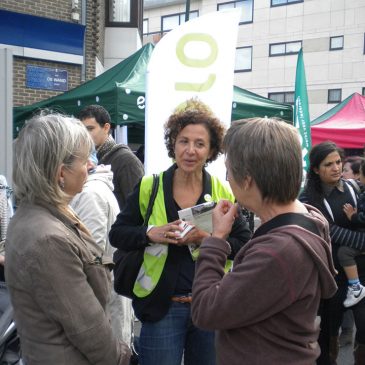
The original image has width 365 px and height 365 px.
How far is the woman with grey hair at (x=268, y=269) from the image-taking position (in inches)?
51.5

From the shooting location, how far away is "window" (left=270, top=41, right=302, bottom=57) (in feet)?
92.7

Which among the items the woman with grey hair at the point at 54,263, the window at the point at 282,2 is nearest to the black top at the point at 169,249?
the woman with grey hair at the point at 54,263

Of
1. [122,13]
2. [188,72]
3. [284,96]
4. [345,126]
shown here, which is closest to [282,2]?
[284,96]

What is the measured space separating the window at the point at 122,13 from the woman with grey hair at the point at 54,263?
36.3 feet

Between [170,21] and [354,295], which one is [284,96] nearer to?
[170,21]

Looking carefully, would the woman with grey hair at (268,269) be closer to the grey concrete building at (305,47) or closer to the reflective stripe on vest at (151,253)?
the reflective stripe on vest at (151,253)

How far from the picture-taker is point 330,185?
363 cm

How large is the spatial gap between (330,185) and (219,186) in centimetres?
154

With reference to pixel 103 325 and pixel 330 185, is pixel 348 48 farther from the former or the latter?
pixel 103 325

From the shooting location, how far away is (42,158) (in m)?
1.60

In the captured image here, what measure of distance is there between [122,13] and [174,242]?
11.3 m

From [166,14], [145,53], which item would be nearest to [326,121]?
[145,53]

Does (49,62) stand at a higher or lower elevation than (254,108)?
higher


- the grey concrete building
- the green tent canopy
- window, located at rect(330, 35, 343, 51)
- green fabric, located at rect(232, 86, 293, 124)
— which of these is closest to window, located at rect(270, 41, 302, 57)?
the grey concrete building
